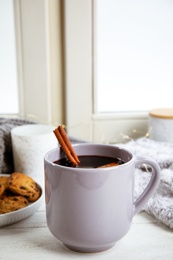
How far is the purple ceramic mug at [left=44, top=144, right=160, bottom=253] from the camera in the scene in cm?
43

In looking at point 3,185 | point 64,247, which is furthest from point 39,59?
point 64,247

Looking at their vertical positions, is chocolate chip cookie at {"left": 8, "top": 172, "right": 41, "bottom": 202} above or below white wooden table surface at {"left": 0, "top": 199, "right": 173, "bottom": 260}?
above

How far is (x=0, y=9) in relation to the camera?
83 centimetres

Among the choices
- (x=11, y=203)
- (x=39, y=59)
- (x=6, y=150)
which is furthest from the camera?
(x=39, y=59)

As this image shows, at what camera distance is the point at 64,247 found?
0.48 meters

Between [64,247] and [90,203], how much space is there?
8 cm

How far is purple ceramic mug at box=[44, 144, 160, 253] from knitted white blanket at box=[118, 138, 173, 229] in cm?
9

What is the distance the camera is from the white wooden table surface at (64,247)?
464 millimetres

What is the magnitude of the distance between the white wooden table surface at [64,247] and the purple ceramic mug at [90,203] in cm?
2

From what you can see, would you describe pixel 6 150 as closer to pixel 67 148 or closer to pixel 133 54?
pixel 67 148

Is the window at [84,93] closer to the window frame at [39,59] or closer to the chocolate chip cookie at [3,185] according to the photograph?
the window frame at [39,59]

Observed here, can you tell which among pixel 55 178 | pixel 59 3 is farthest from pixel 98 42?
pixel 55 178

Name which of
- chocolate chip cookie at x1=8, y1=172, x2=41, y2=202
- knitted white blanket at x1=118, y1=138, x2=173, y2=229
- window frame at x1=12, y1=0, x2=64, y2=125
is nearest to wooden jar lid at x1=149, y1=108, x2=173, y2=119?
knitted white blanket at x1=118, y1=138, x2=173, y2=229

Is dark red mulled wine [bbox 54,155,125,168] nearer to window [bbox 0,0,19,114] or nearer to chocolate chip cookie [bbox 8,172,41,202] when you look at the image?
chocolate chip cookie [bbox 8,172,41,202]
